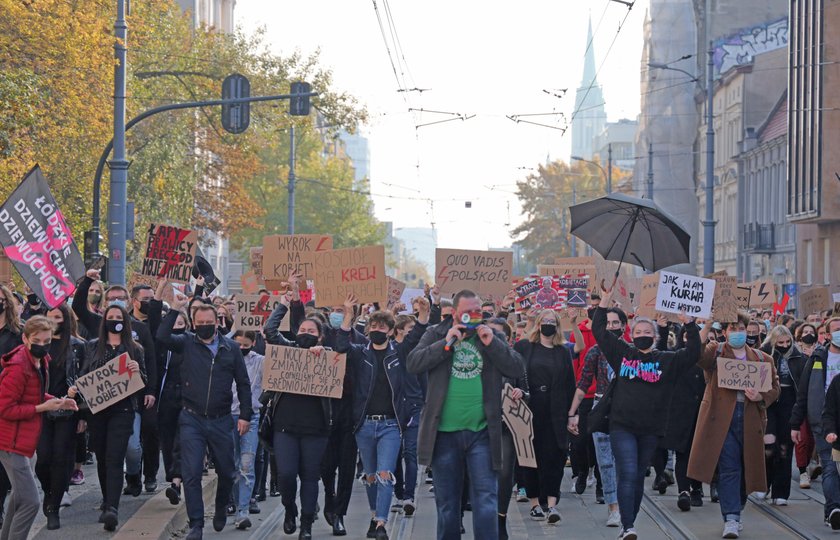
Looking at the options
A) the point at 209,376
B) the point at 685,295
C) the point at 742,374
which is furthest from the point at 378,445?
the point at 742,374

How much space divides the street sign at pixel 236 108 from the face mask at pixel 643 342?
17122 millimetres

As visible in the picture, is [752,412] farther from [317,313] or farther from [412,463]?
[317,313]

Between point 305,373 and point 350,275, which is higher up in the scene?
point 350,275

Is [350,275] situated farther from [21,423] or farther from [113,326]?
[21,423]

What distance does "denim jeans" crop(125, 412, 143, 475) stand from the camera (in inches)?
499

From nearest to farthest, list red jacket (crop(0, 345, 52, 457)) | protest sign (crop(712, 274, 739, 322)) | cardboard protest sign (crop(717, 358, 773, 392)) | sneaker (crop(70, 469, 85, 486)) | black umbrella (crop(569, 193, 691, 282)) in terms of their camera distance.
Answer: red jacket (crop(0, 345, 52, 457)) → cardboard protest sign (crop(717, 358, 773, 392)) → black umbrella (crop(569, 193, 691, 282)) → protest sign (crop(712, 274, 739, 322)) → sneaker (crop(70, 469, 85, 486))

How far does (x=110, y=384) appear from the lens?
11539 mm

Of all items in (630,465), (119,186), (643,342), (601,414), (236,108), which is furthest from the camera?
(236,108)

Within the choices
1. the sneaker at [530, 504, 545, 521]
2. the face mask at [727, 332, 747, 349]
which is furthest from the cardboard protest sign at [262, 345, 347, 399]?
the face mask at [727, 332, 747, 349]

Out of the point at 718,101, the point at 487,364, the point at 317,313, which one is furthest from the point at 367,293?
the point at 718,101

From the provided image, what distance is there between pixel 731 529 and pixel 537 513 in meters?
1.88

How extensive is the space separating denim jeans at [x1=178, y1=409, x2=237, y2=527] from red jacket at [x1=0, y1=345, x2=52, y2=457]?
5.93 feet

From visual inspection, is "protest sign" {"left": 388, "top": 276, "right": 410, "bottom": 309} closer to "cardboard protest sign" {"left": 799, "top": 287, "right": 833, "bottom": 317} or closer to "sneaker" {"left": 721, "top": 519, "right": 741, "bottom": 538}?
"cardboard protest sign" {"left": 799, "top": 287, "right": 833, "bottom": 317}

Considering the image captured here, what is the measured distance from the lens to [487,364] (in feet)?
31.1
